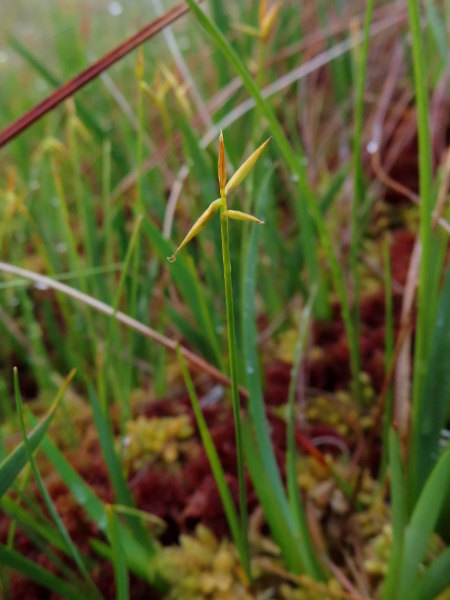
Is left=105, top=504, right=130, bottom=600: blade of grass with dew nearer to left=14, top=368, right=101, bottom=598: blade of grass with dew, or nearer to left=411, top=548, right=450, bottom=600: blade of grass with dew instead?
left=14, top=368, right=101, bottom=598: blade of grass with dew

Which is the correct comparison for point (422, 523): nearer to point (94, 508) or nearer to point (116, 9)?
point (94, 508)

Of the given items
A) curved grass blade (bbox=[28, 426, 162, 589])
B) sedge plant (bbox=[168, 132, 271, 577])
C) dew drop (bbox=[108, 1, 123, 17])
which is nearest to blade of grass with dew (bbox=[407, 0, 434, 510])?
sedge plant (bbox=[168, 132, 271, 577])

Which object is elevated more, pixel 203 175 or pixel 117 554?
pixel 203 175

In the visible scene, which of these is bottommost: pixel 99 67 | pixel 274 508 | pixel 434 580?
pixel 434 580

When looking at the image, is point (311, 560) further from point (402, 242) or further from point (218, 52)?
point (218, 52)

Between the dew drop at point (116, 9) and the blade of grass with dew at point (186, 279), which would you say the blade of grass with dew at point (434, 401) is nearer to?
the blade of grass with dew at point (186, 279)

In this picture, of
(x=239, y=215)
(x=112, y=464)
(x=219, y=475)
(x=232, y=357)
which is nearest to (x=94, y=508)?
(x=112, y=464)
